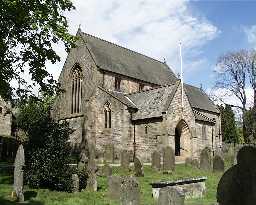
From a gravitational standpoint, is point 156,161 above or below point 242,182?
below

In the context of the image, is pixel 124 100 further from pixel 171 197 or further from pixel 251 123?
pixel 171 197

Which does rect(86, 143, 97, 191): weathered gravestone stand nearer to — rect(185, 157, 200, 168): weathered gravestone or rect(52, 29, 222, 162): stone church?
rect(185, 157, 200, 168): weathered gravestone

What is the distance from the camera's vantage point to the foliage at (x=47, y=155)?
56.2ft

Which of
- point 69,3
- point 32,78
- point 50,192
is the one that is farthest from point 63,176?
point 69,3

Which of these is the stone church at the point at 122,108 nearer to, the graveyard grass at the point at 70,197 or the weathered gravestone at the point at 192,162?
the weathered gravestone at the point at 192,162

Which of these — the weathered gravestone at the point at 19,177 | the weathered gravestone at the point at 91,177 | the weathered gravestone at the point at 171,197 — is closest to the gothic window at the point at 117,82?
the weathered gravestone at the point at 91,177

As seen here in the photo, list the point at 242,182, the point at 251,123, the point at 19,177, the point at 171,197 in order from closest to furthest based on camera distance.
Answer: the point at 242,182 → the point at 171,197 → the point at 19,177 → the point at 251,123

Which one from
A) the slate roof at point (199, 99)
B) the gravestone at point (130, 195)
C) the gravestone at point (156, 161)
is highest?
the slate roof at point (199, 99)

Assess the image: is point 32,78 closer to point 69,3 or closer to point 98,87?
point 69,3

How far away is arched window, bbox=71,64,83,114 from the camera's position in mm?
40906

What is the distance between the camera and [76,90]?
41531mm

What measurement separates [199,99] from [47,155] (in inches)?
1459

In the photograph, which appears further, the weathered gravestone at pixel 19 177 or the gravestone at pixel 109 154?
the gravestone at pixel 109 154

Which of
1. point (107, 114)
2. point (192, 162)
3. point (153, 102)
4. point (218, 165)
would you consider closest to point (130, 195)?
point (218, 165)
